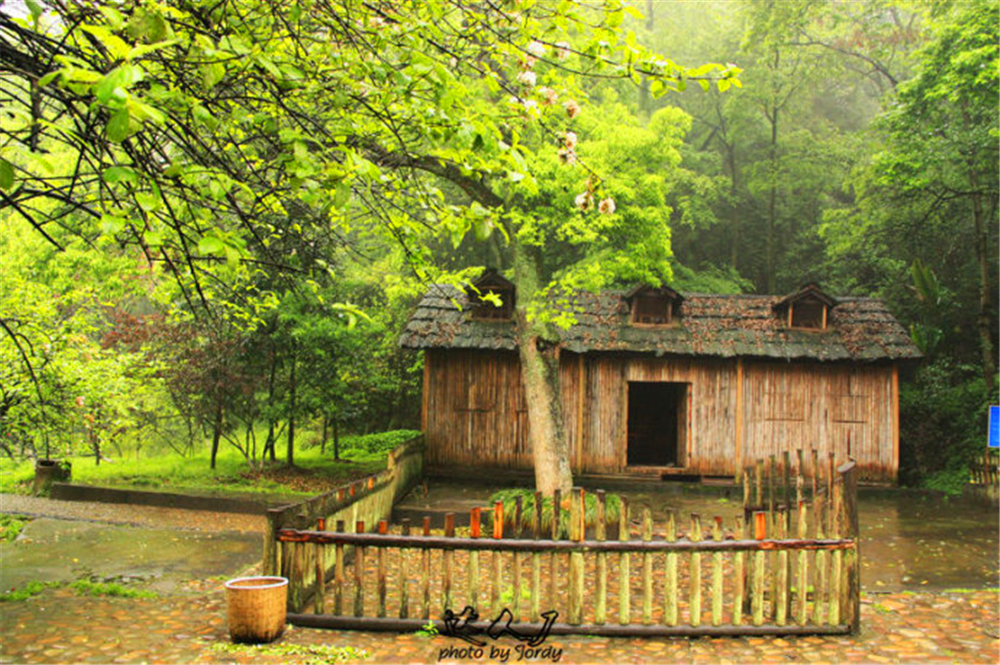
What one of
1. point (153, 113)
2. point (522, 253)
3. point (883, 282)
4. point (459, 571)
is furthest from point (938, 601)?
point (883, 282)

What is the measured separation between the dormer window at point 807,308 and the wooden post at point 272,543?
1341cm

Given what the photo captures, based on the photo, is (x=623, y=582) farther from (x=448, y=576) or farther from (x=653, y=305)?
(x=653, y=305)

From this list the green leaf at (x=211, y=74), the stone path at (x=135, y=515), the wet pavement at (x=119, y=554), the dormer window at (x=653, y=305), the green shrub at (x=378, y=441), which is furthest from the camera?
the green shrub at (x=378, y=441)

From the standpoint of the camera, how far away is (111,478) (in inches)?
611

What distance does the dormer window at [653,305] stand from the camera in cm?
1633

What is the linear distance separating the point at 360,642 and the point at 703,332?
475 inches

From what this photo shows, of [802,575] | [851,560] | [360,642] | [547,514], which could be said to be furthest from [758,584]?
[547,514]

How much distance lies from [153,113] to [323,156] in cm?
186

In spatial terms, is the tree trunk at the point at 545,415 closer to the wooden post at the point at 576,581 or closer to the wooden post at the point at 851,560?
the wooden post at the point at 576,581

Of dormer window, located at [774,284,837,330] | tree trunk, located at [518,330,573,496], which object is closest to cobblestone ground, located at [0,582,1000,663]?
tree trunk, located at [518,330,573,496]

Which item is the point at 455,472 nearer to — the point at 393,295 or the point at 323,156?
the point at 393,295

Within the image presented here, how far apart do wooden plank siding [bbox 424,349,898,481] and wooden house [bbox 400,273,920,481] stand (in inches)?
0.9

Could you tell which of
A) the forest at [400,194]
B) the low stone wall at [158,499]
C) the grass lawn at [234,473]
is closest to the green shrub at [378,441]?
the grass lawn at [234,473]

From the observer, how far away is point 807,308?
54.4 feet
